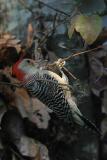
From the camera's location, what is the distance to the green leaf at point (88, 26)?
247 centimetres

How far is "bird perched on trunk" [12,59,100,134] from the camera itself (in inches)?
99.8

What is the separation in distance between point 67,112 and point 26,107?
639mm

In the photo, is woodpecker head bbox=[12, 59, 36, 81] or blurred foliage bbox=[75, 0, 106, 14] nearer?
blurred foliage bbox=[75, 0, 106, 14]

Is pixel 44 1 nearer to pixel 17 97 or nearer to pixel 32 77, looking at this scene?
pixel 17 97

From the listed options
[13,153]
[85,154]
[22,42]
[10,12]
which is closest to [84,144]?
[85,154]

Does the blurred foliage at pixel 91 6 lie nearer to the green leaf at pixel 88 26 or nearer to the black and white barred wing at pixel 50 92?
the green leaf at pixel 88 26

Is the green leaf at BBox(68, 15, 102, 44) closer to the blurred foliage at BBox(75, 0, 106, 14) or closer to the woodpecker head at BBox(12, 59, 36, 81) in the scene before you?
the blurred foliage at BBox(75, 0, 106, 14)

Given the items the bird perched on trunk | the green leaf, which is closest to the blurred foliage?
the green leaf

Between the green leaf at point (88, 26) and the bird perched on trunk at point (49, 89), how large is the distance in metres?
0.22

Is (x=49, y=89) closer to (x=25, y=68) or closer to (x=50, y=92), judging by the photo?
(x=50, y=92)

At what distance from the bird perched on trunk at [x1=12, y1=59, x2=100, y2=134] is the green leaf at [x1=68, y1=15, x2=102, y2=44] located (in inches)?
8.6

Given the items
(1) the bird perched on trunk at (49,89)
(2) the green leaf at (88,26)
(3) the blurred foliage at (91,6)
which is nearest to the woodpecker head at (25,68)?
(1) the bird perched on trunk at (49,89)

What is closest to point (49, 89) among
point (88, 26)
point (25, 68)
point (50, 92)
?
point (50, 92)

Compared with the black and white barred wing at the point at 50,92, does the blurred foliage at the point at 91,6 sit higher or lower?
higher
